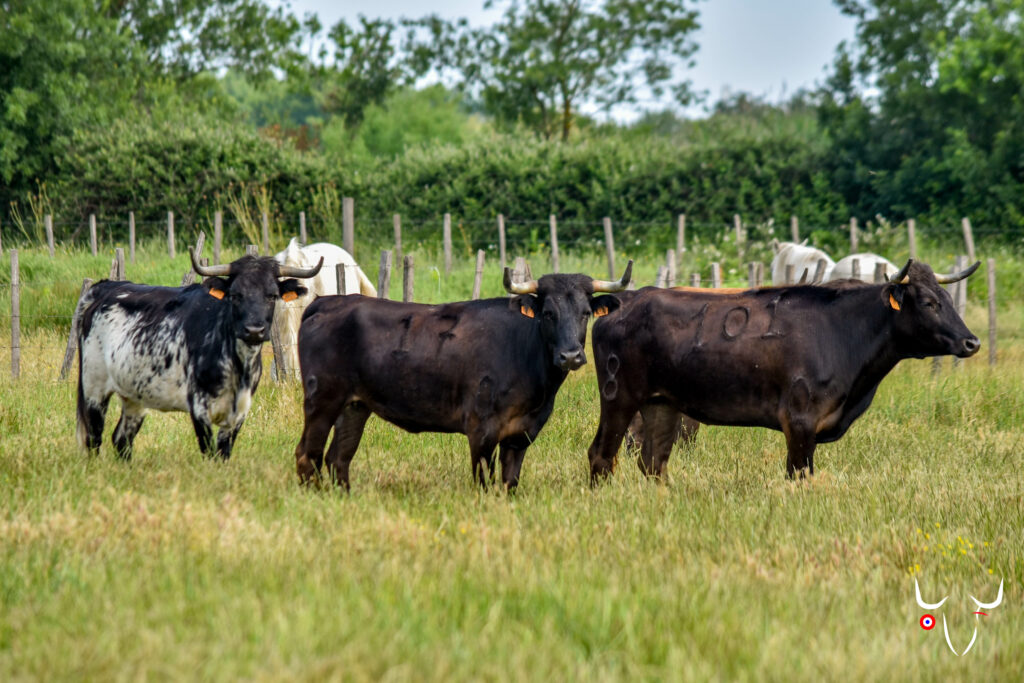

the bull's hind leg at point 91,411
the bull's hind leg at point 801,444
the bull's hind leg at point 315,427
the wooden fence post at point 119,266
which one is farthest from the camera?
the wooden fence post at point 119,266

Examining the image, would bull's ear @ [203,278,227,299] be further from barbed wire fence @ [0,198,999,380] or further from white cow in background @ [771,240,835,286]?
barbed wire fence @ [0,198,999,380]

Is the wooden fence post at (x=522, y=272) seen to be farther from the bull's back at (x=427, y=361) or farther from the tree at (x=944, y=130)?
the tree at (x=944, y=130)

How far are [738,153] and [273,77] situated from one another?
18497mm

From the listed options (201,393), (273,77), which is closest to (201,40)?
(273,77)

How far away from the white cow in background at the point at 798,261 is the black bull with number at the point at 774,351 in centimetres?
804

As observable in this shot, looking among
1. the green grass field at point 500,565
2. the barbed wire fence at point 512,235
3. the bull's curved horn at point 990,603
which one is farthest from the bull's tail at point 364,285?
the bull's curved horn at point 990,603

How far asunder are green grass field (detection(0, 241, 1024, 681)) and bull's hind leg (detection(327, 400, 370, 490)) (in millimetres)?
144

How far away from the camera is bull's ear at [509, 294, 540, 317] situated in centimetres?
615

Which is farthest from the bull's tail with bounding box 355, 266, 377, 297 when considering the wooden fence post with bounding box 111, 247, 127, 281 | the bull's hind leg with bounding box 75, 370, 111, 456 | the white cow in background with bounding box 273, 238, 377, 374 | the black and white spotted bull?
the bull's hind leg with bounding box 75, 370, 111, 456

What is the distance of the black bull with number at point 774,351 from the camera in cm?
645

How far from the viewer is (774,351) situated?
6504mm

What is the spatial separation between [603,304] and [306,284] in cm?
573

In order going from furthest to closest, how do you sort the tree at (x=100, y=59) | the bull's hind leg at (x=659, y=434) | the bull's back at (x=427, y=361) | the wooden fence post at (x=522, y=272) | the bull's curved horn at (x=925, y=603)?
the tree at (x=100, y=59) → the wooden fence post at (x=522, y=272) → the bull's hind leg at (x=659, y=434) → the bull's back at (x=427, y=361) → the bull's curved horn at (x=925, y=603)

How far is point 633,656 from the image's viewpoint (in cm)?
343
